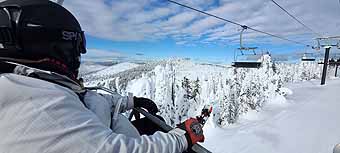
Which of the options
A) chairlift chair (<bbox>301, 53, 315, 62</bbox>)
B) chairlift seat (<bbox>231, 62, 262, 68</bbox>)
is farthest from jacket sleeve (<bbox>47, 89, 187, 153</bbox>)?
chairlift chair (<bbox>301, 53, 315, 62</bbox>)

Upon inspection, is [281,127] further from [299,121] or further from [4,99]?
[4,99]

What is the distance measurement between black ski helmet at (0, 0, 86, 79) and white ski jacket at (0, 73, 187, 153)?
8.3 inches

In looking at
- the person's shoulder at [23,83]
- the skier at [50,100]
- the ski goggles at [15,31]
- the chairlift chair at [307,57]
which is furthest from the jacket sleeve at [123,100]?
the chairlift chair at [307,57]

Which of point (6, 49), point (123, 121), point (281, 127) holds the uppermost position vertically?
point (6, 49)

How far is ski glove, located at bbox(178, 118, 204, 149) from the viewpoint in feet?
2.76

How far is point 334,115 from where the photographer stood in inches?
221

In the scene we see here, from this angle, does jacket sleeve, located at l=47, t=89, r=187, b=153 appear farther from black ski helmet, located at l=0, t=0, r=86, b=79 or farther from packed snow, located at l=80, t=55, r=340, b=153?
packed snow, located at l=80, t=55, r=340, b=153

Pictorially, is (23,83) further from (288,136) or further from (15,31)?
(288,136)

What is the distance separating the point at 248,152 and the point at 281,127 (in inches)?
65.9

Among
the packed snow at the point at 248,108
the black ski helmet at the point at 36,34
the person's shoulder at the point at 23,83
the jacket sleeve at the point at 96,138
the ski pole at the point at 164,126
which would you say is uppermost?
the black ski helmet at the point at 36,34

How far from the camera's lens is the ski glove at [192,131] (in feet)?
2.76

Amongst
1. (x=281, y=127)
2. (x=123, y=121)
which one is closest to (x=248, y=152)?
(x=281, y=127)

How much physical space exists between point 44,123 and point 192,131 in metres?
0.52

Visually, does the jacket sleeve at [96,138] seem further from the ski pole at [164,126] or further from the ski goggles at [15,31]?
the ski goggles at [15,31]
